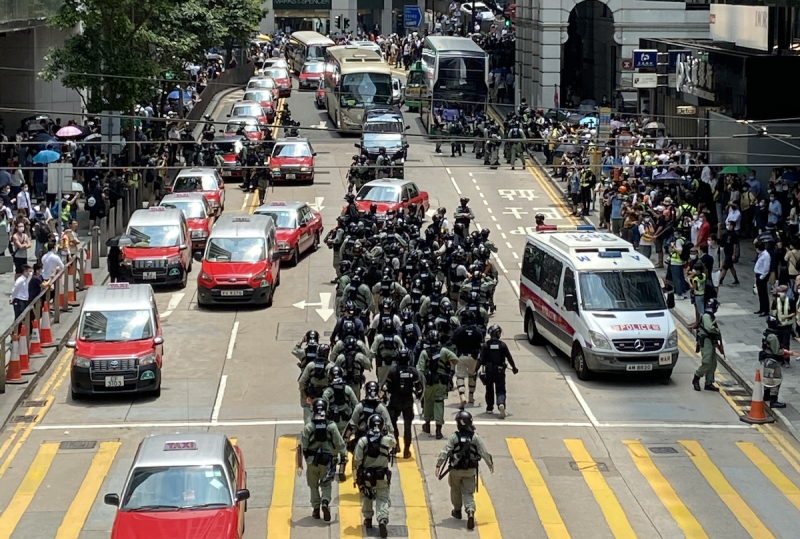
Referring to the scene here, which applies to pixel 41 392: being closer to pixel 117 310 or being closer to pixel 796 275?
pixel 117 310

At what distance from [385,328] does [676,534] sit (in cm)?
618

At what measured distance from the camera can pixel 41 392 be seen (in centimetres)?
2533

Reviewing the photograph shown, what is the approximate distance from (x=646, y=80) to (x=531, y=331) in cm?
1797

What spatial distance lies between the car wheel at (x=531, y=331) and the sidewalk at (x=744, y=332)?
11.0 feet

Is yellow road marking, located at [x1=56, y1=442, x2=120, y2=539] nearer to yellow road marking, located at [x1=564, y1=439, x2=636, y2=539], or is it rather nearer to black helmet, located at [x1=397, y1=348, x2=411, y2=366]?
black helmet, located at [x1=397, y1=348, x2=411, y2=366]

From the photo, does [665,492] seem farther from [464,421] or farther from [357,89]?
[357,89]

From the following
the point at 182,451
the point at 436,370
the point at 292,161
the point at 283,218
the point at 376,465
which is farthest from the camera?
the point at 292,161

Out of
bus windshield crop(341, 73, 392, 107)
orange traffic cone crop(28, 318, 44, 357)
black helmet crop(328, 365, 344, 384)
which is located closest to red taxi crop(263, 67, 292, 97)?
bus windshield crop(341, 73, 392, 107)

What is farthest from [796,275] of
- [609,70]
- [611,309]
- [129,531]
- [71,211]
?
[609,70]

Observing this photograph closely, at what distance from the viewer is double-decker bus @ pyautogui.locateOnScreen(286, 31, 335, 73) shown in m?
83.2

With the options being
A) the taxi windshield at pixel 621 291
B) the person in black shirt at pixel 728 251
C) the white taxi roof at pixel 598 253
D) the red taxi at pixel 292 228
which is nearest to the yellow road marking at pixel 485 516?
the taxi windshield at pixel 621 291

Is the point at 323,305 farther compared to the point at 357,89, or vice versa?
the point at 357,89

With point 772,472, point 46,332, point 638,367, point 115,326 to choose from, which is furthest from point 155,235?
point 772,472

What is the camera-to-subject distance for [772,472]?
2066 centimetres
